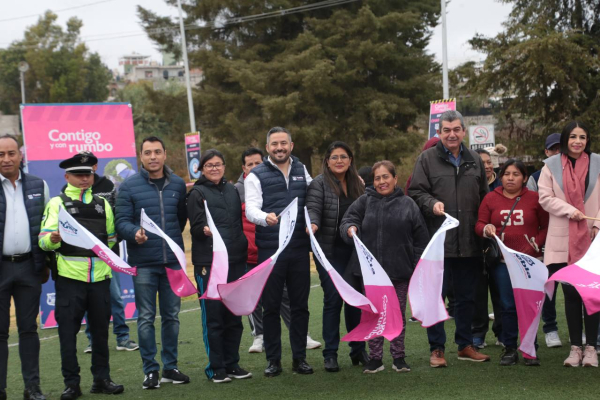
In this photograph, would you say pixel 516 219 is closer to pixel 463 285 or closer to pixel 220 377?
pixel 463 285

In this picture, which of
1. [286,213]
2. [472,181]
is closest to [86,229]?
[286,213]

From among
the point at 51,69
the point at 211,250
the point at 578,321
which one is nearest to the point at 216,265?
the point at 211,250

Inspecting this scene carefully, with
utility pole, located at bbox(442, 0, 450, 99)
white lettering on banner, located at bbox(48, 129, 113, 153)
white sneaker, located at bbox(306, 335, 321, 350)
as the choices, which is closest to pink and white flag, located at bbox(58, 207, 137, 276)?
white sneaker, located at bbox(306, 335, 321, 350)

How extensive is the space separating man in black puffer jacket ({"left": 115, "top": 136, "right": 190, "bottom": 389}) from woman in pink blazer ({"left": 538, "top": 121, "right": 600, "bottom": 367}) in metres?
3.04

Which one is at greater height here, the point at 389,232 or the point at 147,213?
the point at 147,213

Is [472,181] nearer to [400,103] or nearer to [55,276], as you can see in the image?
[55,276]

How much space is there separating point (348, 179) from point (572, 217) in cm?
183

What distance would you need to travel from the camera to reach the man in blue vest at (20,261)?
5.75 meters

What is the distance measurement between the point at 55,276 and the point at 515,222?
3734 mm

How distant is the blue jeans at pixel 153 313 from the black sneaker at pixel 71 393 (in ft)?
1.79

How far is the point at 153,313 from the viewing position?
6.21m

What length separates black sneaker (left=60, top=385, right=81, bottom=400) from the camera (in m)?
5.84

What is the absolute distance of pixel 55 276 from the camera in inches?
233

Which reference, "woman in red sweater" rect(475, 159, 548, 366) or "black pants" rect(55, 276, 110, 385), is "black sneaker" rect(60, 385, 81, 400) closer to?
"black pants" rect(55, 276, 110, 385)
